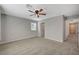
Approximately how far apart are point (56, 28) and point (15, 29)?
3.53 ft

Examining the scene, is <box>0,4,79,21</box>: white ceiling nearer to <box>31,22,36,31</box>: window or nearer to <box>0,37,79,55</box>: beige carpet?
<box>31,22,36,31</box>: window

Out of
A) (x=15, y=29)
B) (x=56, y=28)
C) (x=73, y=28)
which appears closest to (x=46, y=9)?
(x=56, y=28)

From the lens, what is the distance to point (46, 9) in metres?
1.84

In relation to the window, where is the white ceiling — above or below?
above

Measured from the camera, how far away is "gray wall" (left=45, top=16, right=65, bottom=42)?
1.89 metres

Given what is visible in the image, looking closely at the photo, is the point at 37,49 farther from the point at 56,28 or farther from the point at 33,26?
the point at 56,28

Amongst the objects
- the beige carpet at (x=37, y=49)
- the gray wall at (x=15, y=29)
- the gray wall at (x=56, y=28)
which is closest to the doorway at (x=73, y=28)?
the gray wall at (x=56, y=28)

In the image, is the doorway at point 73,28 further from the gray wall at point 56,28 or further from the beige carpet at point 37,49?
the beige carpet at point 37,49

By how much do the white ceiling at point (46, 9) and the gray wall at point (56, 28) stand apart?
15 cm

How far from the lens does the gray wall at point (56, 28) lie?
1885 mm

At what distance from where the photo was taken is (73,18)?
5.65 ft

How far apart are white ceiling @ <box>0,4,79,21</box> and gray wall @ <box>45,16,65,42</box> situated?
146 millimetres

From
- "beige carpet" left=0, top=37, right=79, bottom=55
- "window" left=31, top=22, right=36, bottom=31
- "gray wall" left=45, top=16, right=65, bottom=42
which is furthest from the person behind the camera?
"window" left=31, top=22, right=36, bottom=31

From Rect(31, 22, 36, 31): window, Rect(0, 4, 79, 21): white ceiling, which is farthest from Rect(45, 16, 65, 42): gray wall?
Rect(31, 22, 36, 31): window
